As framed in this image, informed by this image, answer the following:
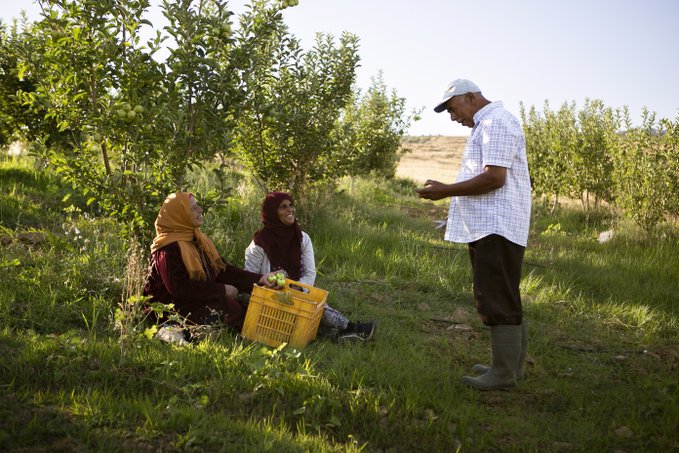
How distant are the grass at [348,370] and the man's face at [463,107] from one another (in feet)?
6.12

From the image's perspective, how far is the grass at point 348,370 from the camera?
3.28 m

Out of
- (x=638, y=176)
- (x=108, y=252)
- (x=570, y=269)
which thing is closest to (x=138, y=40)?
(x=108, y=252)

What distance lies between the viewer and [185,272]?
15.2ft

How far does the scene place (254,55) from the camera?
5184 millimetres

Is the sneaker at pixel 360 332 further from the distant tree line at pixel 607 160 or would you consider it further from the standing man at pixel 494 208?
the distant tree line at pixel 607 160

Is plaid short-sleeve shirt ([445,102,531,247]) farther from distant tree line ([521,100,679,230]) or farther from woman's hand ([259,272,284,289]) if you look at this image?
distant tree line ([521,100,679,230])

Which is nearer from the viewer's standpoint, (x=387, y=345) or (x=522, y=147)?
(x=522, y=147)

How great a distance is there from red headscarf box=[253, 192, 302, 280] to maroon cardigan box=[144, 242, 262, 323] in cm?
62

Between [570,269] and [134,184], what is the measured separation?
5.75m

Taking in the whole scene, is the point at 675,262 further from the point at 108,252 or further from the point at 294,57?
the point at 108,252

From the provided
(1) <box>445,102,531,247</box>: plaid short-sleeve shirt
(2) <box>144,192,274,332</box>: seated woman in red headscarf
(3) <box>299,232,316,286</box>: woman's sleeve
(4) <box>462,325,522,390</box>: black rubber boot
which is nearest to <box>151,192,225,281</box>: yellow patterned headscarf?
(2) <box>144,192,274,332</box>: seated woman in red headscarf

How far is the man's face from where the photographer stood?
397 cm

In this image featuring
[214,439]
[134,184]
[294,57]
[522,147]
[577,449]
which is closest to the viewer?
[214,439]

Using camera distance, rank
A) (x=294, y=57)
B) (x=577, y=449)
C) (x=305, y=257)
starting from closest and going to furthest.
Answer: (x=577, y=449) → (x=305, y=257) → (x=294, y=57)
